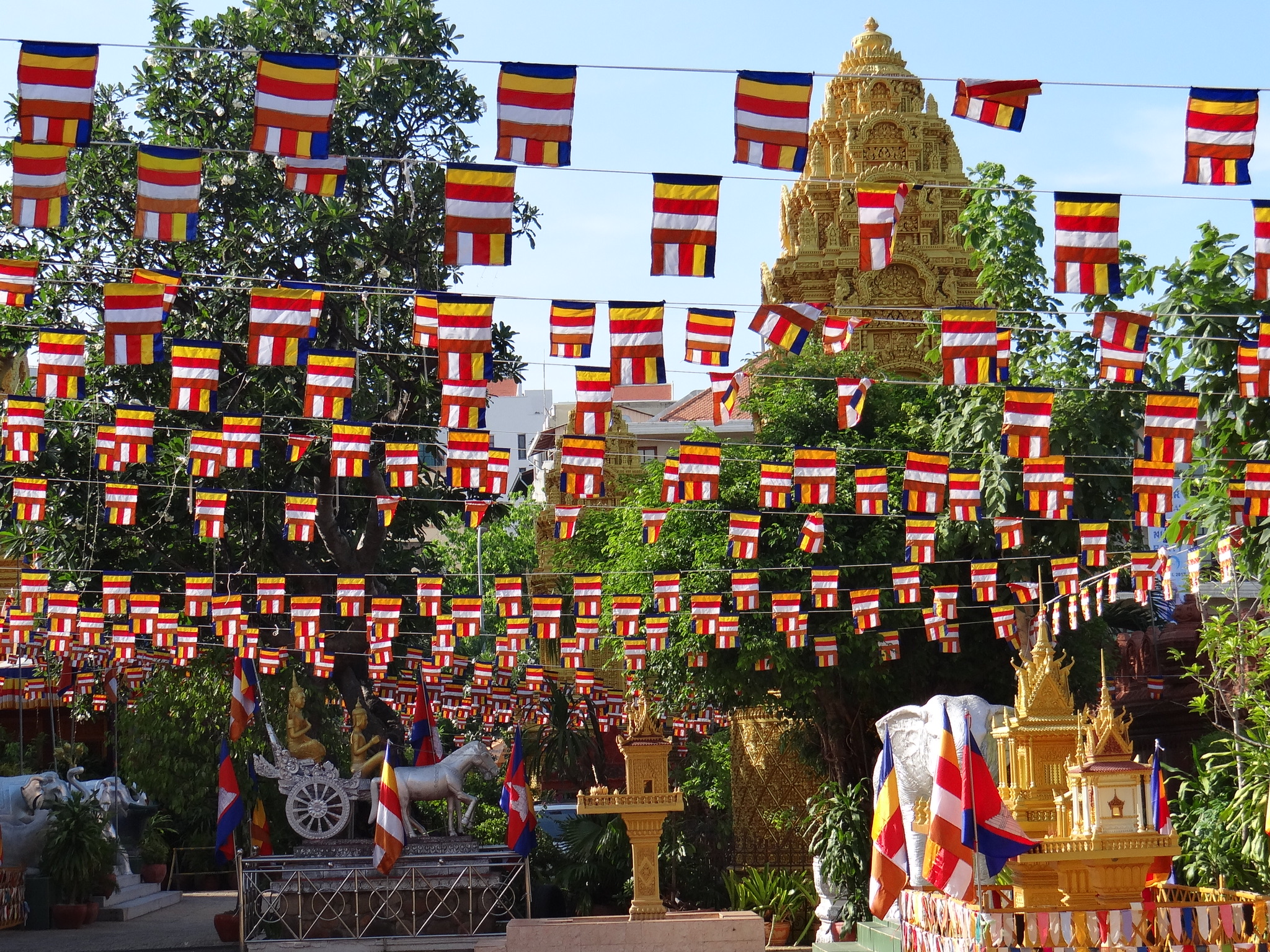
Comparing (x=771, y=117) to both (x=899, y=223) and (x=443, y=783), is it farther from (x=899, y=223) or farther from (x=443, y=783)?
(x=899, y=223)

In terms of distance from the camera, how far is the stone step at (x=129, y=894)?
29.9 metres

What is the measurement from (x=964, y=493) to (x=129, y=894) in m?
20.2

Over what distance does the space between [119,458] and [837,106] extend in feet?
83.4

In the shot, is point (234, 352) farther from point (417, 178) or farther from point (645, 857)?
point (645, 857)

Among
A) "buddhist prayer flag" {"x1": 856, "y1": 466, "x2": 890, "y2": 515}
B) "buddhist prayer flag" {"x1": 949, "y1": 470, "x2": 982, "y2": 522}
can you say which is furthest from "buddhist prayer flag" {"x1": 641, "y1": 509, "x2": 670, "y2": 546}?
"buddhist prayer flag" {"x1": 949, "y1": 470, "x2": 982, "y2": 522}

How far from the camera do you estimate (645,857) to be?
843 inches

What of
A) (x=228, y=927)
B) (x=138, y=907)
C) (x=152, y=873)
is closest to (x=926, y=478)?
(x=228, y=927)

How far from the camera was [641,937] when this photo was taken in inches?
781

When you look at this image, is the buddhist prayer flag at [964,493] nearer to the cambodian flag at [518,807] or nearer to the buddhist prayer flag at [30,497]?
the cambodian flag at [518,807]

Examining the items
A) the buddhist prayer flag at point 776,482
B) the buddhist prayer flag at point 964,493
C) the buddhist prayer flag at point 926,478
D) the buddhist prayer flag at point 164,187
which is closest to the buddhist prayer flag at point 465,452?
the buddhist prayer flag at point 776,482

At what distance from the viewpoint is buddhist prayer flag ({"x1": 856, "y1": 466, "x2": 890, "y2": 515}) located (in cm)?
2119

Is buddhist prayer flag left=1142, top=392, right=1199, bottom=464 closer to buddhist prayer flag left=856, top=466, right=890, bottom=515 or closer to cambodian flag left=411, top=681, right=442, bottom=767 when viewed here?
buddhist prayer flag left=856, top=466, right=890, bottom=515

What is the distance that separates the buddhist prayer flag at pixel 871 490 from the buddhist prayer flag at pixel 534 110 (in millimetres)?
10308

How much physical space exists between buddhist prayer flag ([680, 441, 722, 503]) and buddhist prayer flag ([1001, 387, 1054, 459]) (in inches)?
153
